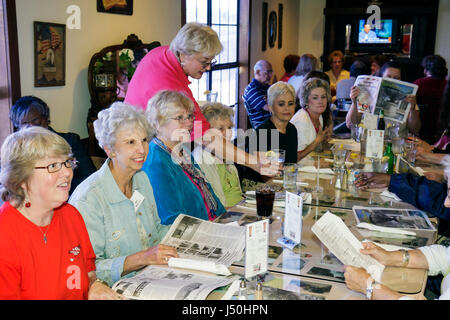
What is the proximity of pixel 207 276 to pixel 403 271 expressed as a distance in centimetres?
75

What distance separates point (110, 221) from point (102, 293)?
1.50 ft

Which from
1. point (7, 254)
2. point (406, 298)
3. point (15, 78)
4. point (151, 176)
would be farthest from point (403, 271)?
point (15, 78)

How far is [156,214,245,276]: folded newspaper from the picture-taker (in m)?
1.78

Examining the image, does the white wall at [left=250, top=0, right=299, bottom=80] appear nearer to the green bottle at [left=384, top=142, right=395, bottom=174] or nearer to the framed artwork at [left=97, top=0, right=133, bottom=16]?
the framed artwork at [left=97, top=0, right=133, bottom=16]

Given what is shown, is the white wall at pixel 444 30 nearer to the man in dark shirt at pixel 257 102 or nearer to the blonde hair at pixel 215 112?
the man in dark shirt at pixel 257 102

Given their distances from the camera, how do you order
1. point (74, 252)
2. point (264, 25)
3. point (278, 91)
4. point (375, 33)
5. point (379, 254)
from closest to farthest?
point (74, 252)
point (379, 254)
point (278, 91)
point (264, 25)
point (375, 33)

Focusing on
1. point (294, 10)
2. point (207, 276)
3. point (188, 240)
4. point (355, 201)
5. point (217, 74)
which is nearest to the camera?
point (207, 276)

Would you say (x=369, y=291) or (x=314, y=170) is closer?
(x=369, y=291)

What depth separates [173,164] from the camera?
2.51 m

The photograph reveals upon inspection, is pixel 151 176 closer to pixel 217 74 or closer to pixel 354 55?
pixel 217 74

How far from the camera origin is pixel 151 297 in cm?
156

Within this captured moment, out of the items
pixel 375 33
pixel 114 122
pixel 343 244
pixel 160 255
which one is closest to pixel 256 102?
pixel 114 122

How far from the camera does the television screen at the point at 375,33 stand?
1029 centimetres

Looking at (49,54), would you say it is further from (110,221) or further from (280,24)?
(280,24)
